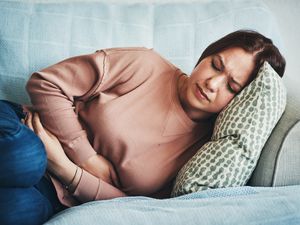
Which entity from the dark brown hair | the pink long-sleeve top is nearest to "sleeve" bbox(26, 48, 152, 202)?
the pink long-sleeve top

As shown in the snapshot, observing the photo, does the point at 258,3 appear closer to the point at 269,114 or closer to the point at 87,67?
the point at 269,114

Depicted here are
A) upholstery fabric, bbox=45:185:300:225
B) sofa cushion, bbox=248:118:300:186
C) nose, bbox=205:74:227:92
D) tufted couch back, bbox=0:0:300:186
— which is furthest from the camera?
tufted couch back, bbox=0:0:300:186

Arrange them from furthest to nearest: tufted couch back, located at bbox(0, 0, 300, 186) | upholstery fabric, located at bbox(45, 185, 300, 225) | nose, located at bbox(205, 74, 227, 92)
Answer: tufted couch back, located at bbox(0, 0, 300, 186) < nose, located at bbox(205, 74, 227, 92) < upholstery fabric, located at bbox(45, 185, 300, 225)

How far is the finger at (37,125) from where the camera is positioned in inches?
42.3

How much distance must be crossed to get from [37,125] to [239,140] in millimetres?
530

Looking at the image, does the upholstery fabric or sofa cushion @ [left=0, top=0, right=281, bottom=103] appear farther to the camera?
sofa cushion @ [left=0, top=0, right=281, bottom=103]

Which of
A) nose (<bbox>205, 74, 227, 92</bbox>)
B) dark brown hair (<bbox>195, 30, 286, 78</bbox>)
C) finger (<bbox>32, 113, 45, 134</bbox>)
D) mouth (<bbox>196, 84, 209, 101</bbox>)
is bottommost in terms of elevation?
finger (<bbox>32, 113, 45, 134</bbox>)

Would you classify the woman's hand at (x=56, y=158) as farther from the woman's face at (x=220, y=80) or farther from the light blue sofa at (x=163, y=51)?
the woman's face at (x=220, y=80)

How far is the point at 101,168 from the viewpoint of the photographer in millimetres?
1134

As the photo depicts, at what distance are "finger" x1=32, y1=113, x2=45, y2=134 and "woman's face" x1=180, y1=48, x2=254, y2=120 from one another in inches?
16.2

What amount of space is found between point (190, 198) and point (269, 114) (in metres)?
0.31

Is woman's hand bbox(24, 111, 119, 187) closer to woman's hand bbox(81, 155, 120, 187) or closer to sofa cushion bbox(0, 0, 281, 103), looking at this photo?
woman's hand bbox(81, 155, 120, 187)

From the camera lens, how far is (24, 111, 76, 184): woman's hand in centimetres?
105

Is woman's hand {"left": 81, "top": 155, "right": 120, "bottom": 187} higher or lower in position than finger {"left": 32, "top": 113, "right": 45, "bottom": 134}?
lower
